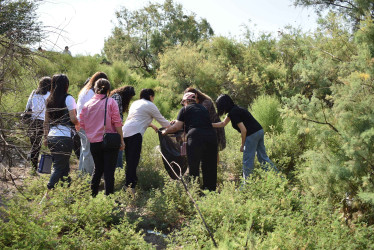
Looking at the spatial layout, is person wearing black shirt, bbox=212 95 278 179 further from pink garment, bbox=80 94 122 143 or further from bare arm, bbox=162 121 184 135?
pink garment, bbox=80 94 122 143

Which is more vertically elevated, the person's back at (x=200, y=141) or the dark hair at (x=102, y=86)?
the dark hair at (x=102, y=86)

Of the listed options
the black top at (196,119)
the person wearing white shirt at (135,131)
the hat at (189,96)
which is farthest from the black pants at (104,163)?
the hat at (189,96)

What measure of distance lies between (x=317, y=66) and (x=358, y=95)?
72cm

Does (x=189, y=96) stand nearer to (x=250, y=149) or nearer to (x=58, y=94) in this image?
(x=250, y=149)

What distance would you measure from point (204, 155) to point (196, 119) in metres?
0.52

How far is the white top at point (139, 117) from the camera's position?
651cm

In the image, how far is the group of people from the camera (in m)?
5.78

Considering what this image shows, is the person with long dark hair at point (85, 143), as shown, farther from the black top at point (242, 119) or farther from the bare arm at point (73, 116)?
the black top at point (242, 119)

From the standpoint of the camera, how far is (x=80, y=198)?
5.46 metres

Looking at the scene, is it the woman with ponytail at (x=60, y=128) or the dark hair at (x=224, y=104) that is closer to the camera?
the woman with ponytail at (x=60, y=128)

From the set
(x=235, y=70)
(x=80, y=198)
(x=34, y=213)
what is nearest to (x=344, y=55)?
(x=80, y=198)

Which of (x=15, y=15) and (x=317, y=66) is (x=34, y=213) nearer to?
(x=15, y=15)

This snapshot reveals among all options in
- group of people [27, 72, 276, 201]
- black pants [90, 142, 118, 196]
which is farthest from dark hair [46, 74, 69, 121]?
black pants [90, 142, 118, 196]

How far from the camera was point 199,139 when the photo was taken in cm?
619
